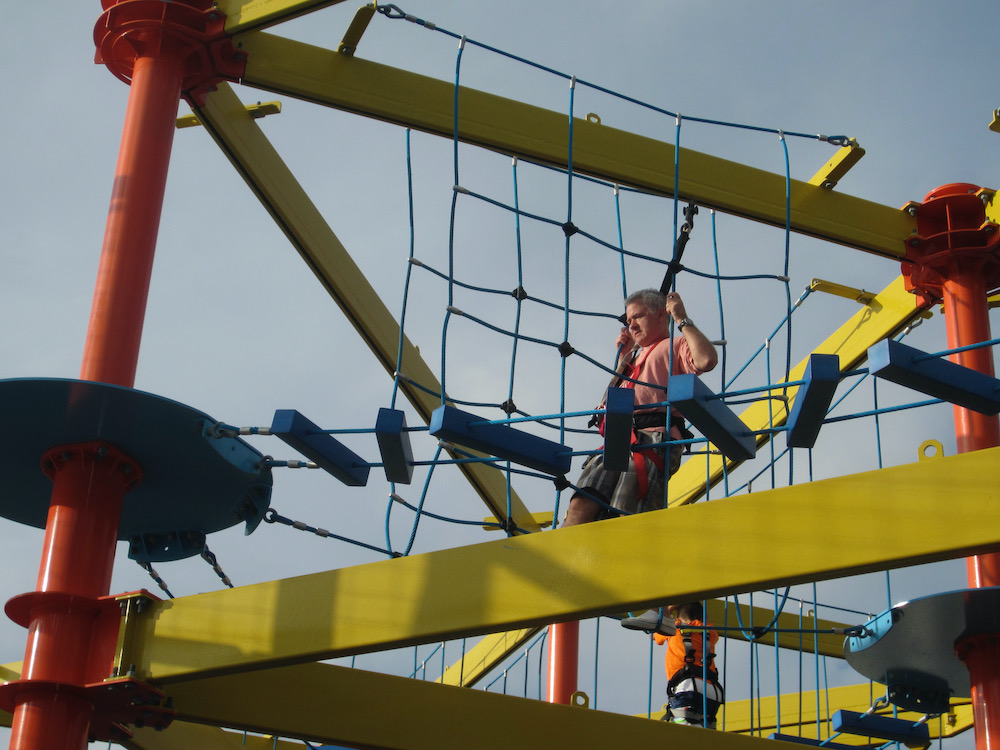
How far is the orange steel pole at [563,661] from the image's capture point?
8203mm

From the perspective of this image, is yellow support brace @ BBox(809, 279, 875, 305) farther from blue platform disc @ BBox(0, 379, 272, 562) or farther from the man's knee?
blue platform disc @ BBox(0, 379, 272, 562)

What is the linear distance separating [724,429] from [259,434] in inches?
60.8

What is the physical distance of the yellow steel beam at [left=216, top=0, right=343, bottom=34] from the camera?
539 centimetres

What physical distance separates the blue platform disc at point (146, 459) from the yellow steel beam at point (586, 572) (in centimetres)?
48

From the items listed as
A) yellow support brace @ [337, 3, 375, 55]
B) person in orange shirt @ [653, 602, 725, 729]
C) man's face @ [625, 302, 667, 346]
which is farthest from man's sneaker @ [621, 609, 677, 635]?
yellow support brace @ [337, 3, 375, 55]

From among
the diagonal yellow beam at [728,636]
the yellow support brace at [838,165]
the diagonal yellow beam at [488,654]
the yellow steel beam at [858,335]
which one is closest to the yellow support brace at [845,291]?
the yellow steel beam at [858,335]

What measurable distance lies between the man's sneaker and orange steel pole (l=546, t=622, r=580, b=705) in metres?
2.00

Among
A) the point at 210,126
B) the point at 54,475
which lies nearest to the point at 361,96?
the point at 210,126

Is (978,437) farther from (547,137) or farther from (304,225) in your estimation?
(304,225)

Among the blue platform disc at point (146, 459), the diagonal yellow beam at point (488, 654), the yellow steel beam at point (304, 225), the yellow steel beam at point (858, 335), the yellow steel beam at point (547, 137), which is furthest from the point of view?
the diagonal yellow beam at point (488, 654)

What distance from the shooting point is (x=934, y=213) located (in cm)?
695

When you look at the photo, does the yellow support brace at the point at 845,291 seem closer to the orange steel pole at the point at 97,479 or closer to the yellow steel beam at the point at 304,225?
the yellow steel beam at the point at 304,225

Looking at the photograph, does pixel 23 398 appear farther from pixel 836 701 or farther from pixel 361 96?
pixel 836 701

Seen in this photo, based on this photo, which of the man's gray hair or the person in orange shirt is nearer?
the man's gray hair
